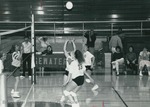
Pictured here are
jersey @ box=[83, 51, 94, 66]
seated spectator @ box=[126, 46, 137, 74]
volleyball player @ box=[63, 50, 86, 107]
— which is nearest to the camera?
volleyball player @ box=[63, 50, 86, 107]

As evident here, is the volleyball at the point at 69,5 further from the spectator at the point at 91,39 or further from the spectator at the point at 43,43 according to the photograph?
the spectator at the point at 43,43

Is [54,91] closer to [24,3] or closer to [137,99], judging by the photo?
[137,99]

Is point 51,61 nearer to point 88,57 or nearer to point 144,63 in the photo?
point 88,57

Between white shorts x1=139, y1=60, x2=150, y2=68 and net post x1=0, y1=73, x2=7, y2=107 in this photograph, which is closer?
net post x1=0, y1=73, x2=7, y2=107

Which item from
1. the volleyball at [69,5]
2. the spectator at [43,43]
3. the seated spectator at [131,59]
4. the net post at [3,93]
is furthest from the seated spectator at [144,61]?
the net post at [3,93]

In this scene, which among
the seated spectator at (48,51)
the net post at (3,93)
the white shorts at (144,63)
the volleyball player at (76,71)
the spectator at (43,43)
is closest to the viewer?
the net post at (3,93)

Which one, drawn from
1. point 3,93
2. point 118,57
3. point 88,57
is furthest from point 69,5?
point 3,93

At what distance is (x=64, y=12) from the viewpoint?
69.5 ft

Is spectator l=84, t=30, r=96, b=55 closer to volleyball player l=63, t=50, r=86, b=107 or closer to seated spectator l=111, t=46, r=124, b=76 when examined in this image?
seated spectator l=111, t=46, r=124, b=76

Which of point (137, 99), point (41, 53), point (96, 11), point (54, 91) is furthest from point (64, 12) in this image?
point (137, 99)

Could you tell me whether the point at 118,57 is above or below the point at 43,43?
below

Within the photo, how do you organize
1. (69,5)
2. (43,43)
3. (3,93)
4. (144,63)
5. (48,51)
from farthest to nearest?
1. (69,5)
2. (43,43)
3. (48,51)
4. (144,63)
5. (3,93)

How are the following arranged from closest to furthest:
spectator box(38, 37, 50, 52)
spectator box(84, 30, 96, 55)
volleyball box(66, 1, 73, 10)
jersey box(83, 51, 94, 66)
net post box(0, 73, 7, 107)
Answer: net post box(0, 73, 7, 107) < jersey box(83, 51, 94, 66) < spectator box(38, 37, 50, 52) < spectator box(84, 30, 96, 55) < volleyball box(66, 1, 73, 10)

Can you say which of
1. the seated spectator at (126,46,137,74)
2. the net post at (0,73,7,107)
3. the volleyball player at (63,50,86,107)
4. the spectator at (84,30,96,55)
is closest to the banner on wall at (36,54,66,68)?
the spectator at (84,30,96,55)
